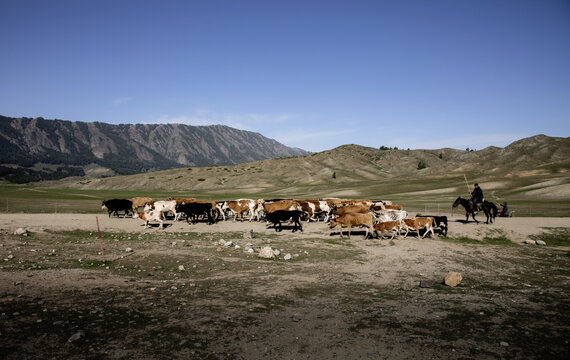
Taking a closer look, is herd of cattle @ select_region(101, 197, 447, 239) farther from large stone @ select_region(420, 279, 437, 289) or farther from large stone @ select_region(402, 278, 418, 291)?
large stone @ select_region(402, 278, 418, 291)

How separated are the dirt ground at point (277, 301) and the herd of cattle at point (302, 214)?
338 cm

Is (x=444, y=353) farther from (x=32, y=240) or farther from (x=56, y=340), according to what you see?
(x=32, y=240)

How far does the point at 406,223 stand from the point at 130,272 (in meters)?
15.0

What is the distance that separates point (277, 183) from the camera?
110 m

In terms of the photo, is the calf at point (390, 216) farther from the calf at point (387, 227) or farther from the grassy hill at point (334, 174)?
the grassy hill at point (334, 174)

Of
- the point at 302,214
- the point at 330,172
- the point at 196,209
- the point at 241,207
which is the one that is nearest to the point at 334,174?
the point at 330,172

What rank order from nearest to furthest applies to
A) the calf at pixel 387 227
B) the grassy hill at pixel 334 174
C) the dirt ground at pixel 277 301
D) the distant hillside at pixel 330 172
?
the dirt ground at pixel 277 301
the calf at pixel 387 227
the grassy hill at pixel 334 174
the distant hillside at pixel 330 172

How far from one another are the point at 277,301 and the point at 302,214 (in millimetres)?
19023

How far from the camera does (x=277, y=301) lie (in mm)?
9094

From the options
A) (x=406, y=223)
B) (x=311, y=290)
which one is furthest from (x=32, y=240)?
(x=406, y=223)

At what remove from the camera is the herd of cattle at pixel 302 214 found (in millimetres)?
20188

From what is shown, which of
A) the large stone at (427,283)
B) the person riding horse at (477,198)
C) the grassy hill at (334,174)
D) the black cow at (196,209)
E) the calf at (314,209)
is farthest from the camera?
the grassy hill at (334,174)

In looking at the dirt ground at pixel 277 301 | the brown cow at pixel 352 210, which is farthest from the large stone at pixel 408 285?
the brown cow at pixel 352 210

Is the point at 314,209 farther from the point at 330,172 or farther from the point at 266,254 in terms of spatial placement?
the point at 330,172
